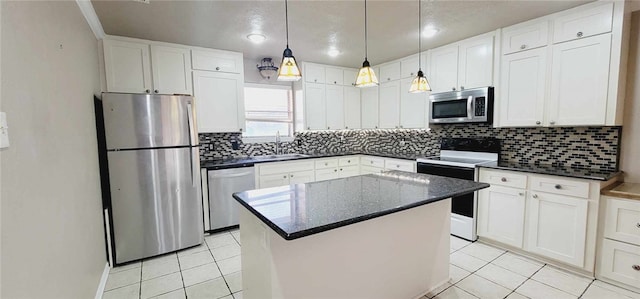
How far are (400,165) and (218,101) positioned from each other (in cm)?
264

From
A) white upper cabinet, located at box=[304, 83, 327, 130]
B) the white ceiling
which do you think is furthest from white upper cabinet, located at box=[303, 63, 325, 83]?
the white ceiling

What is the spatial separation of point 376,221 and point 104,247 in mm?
2563

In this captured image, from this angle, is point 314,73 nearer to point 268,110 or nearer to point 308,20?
point 268,110

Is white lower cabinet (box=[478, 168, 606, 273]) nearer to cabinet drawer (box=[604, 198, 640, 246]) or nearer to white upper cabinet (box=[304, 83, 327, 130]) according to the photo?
cabinet drawer (box=[604, 198, 640, 246])

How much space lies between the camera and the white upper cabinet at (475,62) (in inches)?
123

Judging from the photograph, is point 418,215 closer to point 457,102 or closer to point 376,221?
point 376,221

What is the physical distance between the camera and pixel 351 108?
482 cm

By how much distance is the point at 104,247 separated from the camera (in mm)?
2574

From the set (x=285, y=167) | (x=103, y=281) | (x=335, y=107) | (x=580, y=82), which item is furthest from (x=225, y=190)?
(x=580, y=82)

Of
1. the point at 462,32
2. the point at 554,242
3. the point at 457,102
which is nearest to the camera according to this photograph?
the point at 554,242

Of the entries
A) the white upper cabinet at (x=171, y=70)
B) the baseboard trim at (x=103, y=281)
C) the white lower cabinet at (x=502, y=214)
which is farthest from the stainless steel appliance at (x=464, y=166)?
the baseboard trim at (x=103, y=281)

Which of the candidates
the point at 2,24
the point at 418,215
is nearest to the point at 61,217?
the point at 2,24

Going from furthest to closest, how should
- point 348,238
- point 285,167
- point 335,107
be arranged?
point 335,107, point 285,167, point 348,238

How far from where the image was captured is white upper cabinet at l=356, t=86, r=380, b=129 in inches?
183
